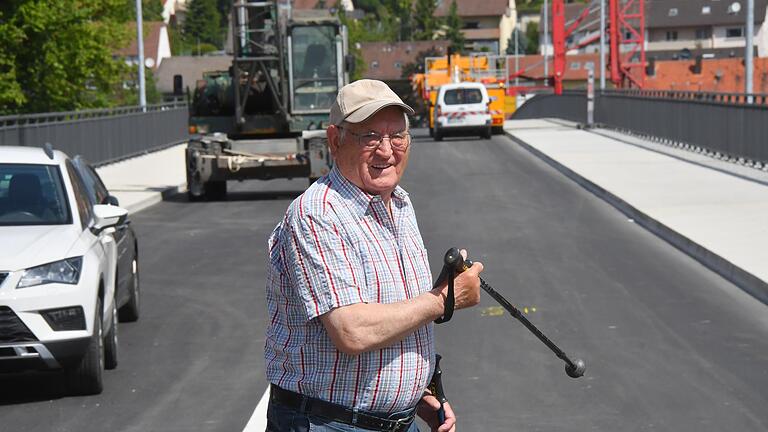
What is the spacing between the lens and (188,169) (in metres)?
25.8

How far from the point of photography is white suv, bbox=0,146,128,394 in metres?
8.91

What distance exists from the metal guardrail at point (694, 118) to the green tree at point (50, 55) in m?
17.0

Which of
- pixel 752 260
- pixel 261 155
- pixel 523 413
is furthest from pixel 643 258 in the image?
pixel 261 155

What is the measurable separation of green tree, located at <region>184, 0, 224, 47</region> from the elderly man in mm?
192509

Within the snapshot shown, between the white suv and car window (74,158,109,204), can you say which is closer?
the white suv

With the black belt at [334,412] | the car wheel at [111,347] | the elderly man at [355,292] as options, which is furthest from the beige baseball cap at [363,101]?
the car wheel at [111,347]

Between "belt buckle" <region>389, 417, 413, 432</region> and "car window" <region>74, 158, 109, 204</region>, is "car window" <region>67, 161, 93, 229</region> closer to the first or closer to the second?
"car window" <region>74, 158, 109, 204</region>

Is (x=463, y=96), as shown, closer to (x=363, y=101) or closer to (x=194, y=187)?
(x=194, y=187)

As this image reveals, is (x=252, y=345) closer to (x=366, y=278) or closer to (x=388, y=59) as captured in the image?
(x=366, y=278)

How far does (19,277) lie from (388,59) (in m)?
156

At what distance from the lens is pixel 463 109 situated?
46.7 meters

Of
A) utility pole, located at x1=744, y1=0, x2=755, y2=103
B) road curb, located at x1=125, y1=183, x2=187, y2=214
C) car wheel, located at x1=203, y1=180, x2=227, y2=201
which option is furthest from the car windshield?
utility pole, located at x1=744, y1=0, x2=755, y2=103

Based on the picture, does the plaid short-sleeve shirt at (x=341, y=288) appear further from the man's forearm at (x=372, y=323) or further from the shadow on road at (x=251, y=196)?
the shadow on road at (x=251, y=196)

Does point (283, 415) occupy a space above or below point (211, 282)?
above
